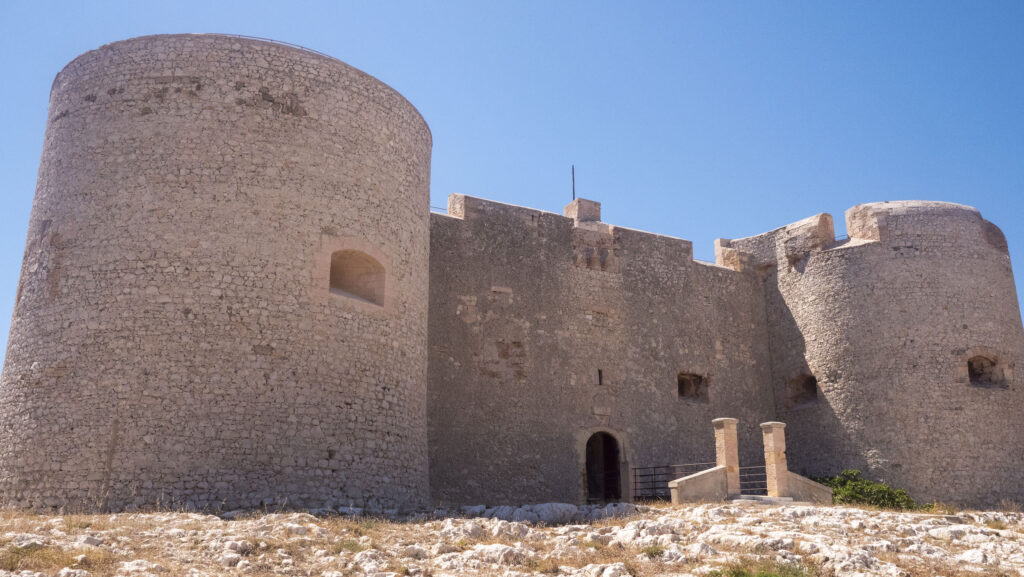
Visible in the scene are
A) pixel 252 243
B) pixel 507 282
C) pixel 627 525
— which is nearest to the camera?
pixel 627 525

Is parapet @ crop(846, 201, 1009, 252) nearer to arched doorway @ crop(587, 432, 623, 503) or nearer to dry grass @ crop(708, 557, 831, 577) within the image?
arched doorway @ crop(587, 432, 623, 503)

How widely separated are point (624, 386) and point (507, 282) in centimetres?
289

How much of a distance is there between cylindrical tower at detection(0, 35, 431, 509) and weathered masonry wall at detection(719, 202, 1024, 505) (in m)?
8.55

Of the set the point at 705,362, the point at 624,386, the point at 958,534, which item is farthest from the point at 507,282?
the point at 958,534

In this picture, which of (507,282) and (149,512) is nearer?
(149,512)

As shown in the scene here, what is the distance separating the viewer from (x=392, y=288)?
478 inches

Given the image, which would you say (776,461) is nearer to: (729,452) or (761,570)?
(729,452)

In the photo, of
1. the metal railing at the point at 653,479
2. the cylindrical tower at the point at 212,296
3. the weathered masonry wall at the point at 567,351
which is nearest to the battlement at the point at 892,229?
the weathered masonry wall at the point at 567,351

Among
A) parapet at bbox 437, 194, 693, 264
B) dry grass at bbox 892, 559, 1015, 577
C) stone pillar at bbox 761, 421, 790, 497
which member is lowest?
dry grass at bbox 892, 559, 1015, 577

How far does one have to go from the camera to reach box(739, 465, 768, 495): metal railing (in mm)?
15453

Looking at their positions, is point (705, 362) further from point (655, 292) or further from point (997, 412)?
point (997, 412)

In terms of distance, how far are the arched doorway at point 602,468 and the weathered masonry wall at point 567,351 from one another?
26.5 inches

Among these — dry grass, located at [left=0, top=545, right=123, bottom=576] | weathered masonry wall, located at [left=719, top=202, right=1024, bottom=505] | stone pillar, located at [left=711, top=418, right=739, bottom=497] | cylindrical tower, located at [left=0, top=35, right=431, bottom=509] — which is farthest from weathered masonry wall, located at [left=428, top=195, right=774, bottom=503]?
dry grass, located at [left=0, top=545, right=123, bottom=576]

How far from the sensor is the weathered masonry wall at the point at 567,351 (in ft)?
46.8
